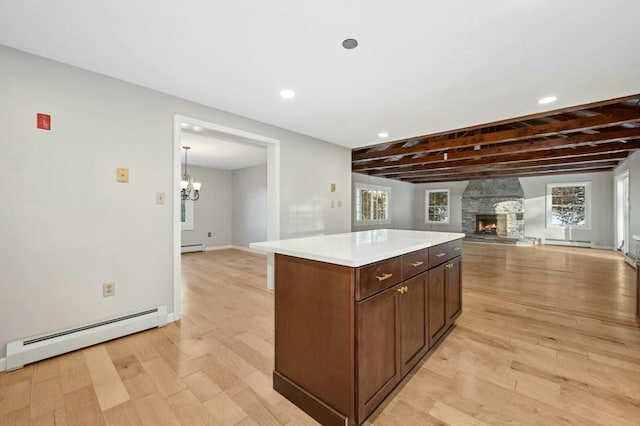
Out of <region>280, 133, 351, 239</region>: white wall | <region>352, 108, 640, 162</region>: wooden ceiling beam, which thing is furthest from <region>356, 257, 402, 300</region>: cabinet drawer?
<region>352, 108, 640, 162</region>: wooden ceiling beam

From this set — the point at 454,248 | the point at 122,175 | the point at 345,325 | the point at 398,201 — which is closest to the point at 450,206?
the point at 398,201

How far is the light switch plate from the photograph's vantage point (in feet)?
8.08

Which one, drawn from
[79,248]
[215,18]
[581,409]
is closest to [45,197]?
[79,248]

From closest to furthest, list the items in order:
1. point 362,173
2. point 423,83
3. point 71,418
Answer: point 71,418, point 423,83, point 362,173

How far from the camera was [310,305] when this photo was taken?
154 cm

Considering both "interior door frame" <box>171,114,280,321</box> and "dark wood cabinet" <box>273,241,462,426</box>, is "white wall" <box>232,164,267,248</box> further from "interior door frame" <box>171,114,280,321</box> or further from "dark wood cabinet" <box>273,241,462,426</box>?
"dark wood cabinet" <box>273,241,462,426</box>

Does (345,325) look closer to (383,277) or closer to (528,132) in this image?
(383,277)

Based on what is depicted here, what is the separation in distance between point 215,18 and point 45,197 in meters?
1.92

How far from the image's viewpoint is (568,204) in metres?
8.42

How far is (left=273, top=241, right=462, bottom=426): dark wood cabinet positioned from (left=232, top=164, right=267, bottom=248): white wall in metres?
5.52

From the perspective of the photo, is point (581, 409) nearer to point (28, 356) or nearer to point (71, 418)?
point (71, 418)

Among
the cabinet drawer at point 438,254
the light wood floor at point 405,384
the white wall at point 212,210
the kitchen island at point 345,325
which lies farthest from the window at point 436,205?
the kitchen island at point 345,325

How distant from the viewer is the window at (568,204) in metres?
8.16

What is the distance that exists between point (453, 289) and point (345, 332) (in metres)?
1.62
